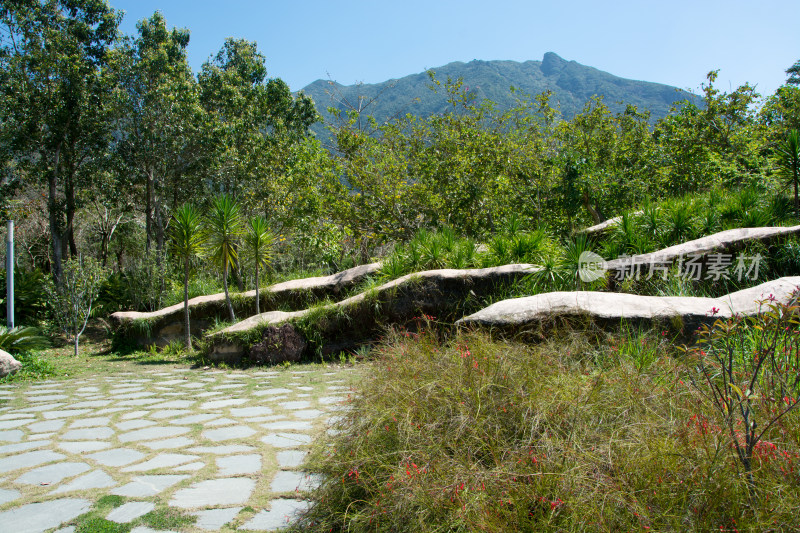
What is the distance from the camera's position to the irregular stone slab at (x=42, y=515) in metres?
2.66

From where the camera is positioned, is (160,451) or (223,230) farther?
(223,230)

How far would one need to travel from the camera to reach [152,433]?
169 inches

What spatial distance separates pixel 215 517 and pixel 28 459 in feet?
6.62

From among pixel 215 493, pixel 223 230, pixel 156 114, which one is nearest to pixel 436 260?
pixel 223 230

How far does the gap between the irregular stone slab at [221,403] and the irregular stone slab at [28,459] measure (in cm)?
151

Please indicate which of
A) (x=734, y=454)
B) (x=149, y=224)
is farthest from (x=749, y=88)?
(x=149, y=224)

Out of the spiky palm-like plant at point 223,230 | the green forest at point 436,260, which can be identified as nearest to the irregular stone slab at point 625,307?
the green forest at point 436,260

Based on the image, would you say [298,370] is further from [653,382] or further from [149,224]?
[149,224]

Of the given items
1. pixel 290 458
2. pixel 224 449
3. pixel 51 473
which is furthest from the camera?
pixel 224 449

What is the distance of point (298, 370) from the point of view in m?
7.32

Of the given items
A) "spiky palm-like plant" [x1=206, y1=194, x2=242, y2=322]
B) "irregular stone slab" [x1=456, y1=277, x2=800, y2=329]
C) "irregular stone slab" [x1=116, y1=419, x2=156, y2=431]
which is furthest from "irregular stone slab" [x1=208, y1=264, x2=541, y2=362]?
"irregular stone slab" [x1=116, y1=419, x2=156, y2=431]

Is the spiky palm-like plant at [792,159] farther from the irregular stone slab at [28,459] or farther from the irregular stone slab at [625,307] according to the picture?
the irregular stone slab at [28,459]

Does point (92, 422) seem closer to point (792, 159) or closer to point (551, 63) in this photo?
point (792, 159)

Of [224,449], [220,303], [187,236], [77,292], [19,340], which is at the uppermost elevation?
[187,236]
